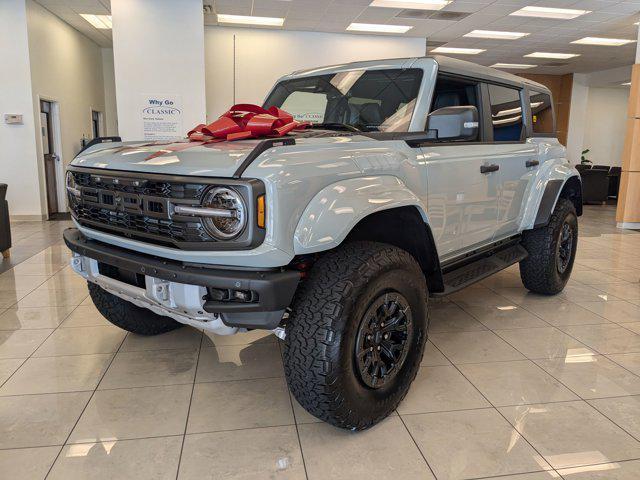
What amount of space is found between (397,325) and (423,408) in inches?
17.5

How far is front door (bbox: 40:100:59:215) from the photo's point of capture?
8.88 m

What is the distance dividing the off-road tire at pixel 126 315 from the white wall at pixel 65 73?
6.52 m

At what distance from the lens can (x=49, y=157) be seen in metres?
9.05

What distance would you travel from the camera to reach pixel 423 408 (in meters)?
2.32

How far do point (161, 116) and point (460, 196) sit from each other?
6.40 meters

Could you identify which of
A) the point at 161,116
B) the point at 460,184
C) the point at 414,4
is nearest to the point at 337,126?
the point at 460,184

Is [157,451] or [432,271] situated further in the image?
[432,271]

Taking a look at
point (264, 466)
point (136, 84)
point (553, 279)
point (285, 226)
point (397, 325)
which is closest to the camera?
point (285, 226)

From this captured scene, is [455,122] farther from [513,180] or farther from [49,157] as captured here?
[49,157]

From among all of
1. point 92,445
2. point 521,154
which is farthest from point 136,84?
point 92,445

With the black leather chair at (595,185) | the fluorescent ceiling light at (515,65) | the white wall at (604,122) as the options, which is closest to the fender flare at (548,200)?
the black leather chair at (595,185)

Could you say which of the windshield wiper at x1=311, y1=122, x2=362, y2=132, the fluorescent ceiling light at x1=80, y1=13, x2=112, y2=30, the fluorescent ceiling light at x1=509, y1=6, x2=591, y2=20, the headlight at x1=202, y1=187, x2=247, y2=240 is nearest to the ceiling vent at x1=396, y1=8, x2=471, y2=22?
the fluorescent ceiling light at x1=509, y1=6, x2=591, y2=20

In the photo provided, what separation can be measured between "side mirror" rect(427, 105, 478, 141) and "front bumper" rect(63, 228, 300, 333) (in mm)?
1044

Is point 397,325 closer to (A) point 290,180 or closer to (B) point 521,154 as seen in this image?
(A) point 290,180
